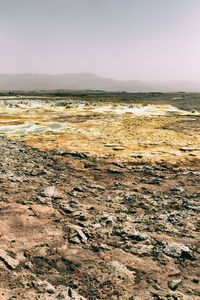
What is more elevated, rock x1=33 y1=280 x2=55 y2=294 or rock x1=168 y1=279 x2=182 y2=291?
rock x1=33 y1=280 x2=55 y2=294

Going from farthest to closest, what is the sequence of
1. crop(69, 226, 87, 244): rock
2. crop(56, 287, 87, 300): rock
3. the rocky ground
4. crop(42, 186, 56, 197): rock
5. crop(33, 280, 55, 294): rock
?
crop(42, 186, 56, 197): rock, crop(69, 226, 87, 244): rock, the rocky ground, crop(33, 280, 55, 294): rock, crop(56, 287, 87, 300): rock

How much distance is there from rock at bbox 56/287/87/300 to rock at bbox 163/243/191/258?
260 cm

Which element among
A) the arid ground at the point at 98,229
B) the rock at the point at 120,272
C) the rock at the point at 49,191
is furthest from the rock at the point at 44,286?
the rock at the point at 49,191

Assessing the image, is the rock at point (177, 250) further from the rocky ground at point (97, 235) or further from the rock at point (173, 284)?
the rock at point (173, 284)

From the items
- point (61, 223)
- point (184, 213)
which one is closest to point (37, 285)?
point (61, 223)

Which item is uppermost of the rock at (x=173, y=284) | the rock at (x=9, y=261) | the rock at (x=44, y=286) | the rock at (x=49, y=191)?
the rock at (x=49, y=191)

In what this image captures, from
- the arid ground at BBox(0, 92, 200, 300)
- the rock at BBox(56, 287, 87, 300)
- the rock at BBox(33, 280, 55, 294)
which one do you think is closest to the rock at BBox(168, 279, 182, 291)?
the arid ground at BBox(0, 92, 200, 300)

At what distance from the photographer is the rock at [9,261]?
4.82 metres

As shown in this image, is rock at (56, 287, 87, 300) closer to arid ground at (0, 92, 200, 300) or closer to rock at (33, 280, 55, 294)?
arid ground at (0, 92, 200, 300)

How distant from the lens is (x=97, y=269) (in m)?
5.04

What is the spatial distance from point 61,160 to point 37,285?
32.9ft

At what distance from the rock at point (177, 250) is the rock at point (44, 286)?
300cm

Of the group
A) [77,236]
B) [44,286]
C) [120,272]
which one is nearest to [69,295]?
[44,286]

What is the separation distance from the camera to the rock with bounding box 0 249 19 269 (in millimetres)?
4822
